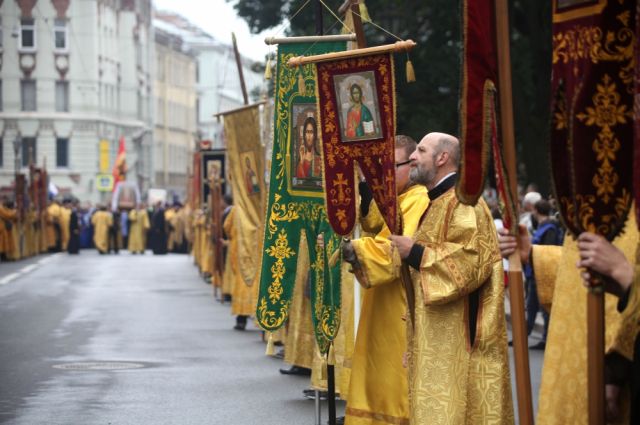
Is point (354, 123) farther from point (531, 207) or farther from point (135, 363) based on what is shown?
point (531, 207)

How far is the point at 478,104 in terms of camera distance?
5055mm

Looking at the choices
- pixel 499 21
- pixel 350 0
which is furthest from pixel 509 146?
pixel 350 0

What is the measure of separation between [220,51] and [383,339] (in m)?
107

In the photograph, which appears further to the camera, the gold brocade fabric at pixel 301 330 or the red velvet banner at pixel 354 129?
the gold brocade fabric at pixel 301 330

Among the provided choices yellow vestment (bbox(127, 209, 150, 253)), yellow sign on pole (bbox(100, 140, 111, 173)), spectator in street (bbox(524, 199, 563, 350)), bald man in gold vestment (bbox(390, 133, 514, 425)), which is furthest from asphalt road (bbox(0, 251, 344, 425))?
yellow sign on pole (bbox(100, 140, 111, 173))

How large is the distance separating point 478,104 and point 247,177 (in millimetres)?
11734

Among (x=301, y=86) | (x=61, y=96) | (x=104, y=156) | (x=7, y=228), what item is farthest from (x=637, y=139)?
(x=61, y=96)

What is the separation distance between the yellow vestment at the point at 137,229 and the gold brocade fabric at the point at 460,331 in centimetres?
4621

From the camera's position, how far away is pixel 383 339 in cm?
809

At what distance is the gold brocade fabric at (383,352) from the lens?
8.01 meters

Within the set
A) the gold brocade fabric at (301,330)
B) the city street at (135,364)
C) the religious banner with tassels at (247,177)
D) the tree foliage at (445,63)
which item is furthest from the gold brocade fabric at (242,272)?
the tree foliage at (445,63)

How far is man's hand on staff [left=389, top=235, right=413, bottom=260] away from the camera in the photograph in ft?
23.0

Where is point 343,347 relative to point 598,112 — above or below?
below

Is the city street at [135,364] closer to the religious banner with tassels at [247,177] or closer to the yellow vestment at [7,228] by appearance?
the religious banner with tassels at [247,177]
